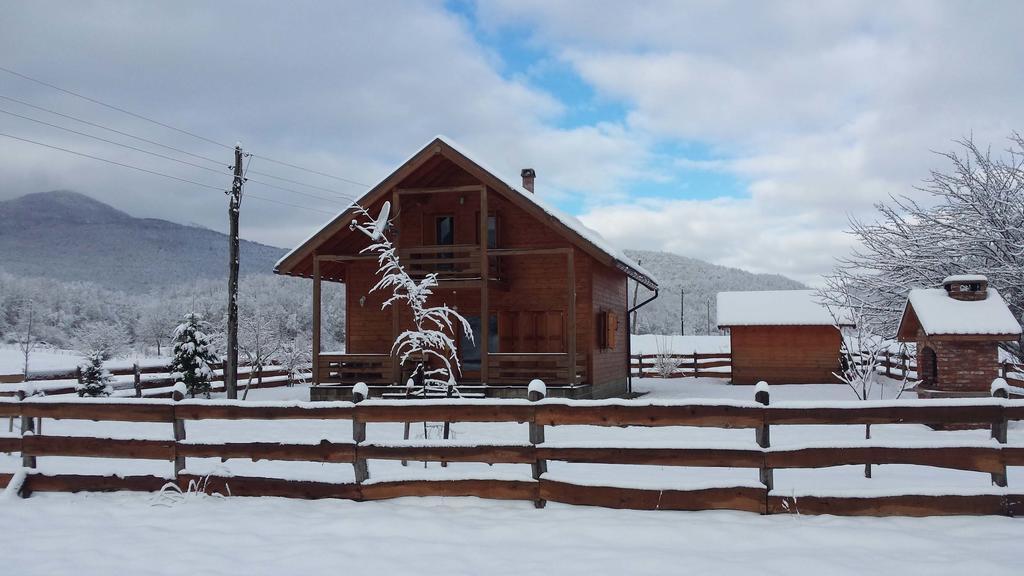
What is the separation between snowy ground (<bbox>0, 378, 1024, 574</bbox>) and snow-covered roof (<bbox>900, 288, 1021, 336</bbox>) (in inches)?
252

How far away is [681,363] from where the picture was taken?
31.8 m

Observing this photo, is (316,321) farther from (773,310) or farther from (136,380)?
(773,310)

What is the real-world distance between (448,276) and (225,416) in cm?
1241

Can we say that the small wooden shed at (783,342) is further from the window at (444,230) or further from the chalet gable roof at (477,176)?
the window at (444,230)

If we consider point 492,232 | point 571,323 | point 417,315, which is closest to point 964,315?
point 571,323

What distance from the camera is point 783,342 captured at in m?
27.1

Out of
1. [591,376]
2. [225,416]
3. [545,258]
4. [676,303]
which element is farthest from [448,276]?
[676,303]

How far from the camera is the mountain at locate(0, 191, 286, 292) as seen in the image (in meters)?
144

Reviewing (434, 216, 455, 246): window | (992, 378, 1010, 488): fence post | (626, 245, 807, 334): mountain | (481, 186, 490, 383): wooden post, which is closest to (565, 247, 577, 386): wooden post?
(481, 186, 490, 383): wooden post

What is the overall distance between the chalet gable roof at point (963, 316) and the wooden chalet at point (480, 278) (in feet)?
23.0

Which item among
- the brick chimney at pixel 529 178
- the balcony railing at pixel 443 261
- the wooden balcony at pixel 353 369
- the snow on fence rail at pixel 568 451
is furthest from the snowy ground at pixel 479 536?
the brick chimney at pixel 529 178

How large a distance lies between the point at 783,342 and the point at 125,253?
162110mm

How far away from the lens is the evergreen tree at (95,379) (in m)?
17.9

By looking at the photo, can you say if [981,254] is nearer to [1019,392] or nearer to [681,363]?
[1019,392]
